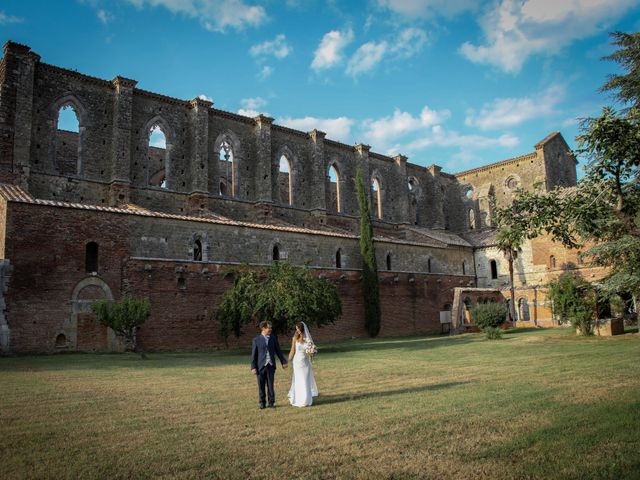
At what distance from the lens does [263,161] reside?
33812 mm

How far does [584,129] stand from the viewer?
13.5m

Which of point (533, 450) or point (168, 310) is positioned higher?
point (168, 310)

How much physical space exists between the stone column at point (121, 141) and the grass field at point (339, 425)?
16.0 m

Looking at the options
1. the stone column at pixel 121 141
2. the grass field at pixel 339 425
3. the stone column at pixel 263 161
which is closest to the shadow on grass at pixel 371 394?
the grass field at pixel 339 425

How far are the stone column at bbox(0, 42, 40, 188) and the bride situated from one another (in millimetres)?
20577

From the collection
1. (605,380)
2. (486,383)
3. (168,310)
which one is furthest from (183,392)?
(168,310)

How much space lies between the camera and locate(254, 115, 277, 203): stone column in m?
33.2

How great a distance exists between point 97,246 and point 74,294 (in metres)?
2.13

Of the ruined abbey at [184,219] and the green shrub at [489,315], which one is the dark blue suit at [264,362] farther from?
the green shrub at [489,315]

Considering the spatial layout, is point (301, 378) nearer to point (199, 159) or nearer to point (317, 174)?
point (199, 159)

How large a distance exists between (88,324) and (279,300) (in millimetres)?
7496

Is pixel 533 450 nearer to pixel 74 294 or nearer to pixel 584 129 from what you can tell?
pixel 584 129

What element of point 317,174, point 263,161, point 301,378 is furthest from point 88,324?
point 317,174

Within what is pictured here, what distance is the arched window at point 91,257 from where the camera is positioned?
20.8 metres
